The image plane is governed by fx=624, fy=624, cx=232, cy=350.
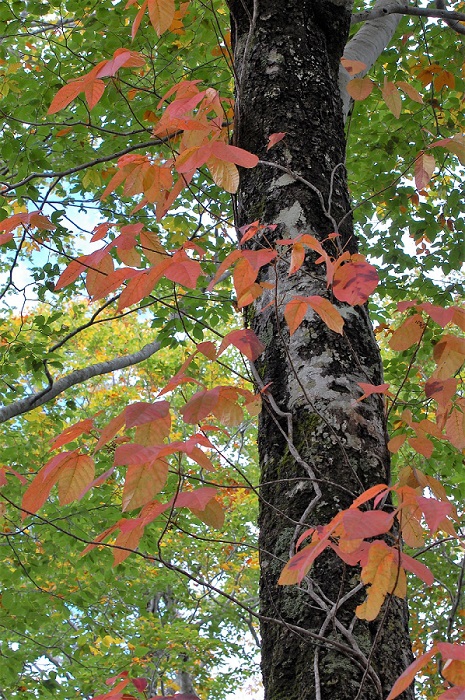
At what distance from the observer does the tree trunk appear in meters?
1.16

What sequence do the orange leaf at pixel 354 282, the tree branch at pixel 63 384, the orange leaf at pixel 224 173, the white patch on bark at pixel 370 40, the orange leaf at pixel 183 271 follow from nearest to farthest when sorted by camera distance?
1. the orange leaf at pixel 183 271
2. the orange leaf at pixel 354 282
3. the orange leaf at pixel 224 173
4. the white patch on bark at pixel 370 40
5. the tree branch at pixel 63 384

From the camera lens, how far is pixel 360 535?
2.49 ft

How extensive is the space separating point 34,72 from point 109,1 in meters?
0.72

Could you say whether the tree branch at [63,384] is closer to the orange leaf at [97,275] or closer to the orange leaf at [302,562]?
the orange leaf at [97,275]

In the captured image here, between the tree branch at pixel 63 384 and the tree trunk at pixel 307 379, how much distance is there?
1.82 m

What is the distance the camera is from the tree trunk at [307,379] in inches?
45.6

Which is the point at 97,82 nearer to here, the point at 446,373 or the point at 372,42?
the point at 446,373

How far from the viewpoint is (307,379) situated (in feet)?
4.85

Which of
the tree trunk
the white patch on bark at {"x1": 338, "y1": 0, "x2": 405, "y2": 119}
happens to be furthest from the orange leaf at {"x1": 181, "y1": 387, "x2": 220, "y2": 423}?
the white patch on bark at {"x1": 338, "y1": 0, "x2": 405, "y2": 119}

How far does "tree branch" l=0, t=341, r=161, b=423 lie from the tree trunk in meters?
1.82

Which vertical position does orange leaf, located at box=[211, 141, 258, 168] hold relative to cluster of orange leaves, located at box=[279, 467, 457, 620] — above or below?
above

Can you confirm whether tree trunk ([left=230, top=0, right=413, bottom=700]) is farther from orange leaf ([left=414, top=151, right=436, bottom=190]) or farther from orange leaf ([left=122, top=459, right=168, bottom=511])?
orange leaf ([left=122, top=459, right=168, bottom=511])

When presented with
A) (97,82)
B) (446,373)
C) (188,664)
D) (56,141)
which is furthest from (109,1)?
(188,664)

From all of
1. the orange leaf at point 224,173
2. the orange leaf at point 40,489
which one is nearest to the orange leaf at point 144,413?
the orange leaf at point 40,489
